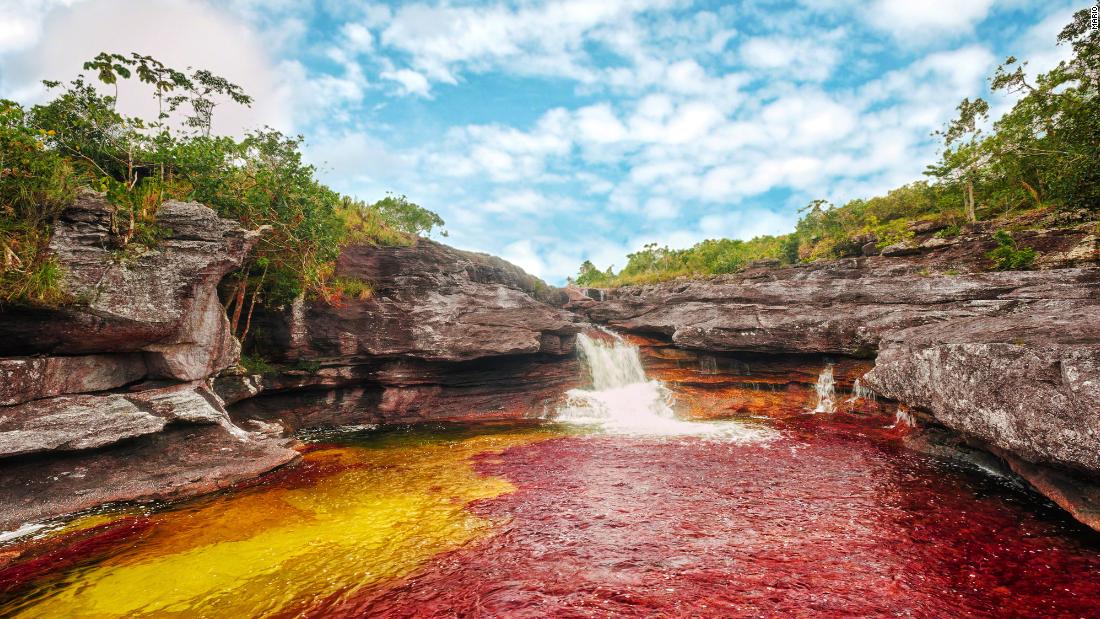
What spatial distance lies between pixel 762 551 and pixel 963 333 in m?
8.98

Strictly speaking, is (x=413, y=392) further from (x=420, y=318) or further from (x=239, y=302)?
(x=239, y=302)

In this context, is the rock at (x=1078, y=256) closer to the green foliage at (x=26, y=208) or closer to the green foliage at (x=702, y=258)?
the green foliage at (x=702, y=258)

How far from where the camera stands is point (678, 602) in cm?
593

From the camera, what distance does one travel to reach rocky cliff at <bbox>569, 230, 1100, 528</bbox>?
317 inches

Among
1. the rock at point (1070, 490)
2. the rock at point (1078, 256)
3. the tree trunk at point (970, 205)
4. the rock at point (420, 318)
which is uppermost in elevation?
the tree trunk at point (970, 205)

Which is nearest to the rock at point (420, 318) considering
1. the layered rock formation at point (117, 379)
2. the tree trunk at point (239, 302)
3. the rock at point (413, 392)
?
the rock at point (413, 392)

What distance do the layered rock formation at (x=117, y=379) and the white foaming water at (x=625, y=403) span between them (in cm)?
1327

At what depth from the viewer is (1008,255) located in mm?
21062

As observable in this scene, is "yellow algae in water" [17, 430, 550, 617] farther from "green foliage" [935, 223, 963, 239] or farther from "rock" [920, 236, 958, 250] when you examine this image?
"green foliage" [935, 223, 963, 239]

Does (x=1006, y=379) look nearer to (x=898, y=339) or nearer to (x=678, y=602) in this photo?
(x=898, y=339)

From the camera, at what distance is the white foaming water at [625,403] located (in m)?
18.0

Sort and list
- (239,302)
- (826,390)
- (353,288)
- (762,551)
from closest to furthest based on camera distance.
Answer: (762,551)
(239,302)
(826,390)
(353,288)

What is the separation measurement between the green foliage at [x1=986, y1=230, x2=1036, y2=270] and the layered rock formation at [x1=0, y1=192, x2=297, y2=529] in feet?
103

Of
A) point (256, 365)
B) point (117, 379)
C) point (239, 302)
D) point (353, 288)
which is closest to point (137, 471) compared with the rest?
point (117, 379)
